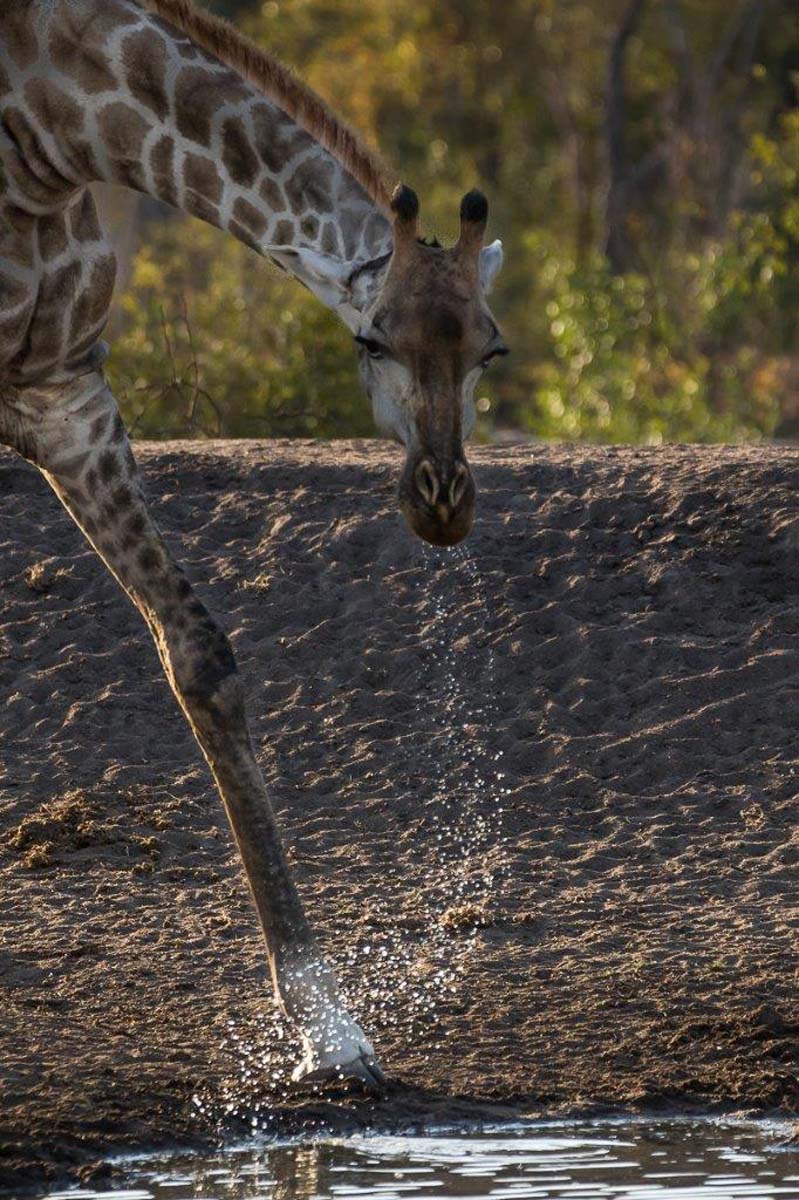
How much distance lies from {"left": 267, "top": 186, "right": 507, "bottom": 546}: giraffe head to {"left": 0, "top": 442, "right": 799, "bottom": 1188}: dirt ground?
60.8 inches

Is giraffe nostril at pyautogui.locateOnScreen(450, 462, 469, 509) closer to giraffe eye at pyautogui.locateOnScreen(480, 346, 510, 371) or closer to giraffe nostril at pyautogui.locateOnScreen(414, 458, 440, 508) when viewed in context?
giraffe nostril at pyautogui.locateOnScreen(414, 458, 440, 508)

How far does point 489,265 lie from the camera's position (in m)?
4.41

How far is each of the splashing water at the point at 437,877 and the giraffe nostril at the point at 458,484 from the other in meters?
1.59

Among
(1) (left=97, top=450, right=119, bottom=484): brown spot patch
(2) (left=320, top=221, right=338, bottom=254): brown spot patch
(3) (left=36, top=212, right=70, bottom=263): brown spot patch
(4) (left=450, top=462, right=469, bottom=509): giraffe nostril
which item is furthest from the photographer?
(1) (left=97, top=450, right=119, bottom=484): brown spot patch

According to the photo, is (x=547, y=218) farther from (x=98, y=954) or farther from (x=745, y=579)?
(x=98, y=954)

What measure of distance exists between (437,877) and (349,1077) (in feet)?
4.88

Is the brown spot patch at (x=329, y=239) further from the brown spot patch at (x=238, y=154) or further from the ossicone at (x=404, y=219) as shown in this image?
the ossicone at (x=404, y=219)

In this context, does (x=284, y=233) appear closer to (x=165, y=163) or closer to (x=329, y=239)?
(x=329, y=239)

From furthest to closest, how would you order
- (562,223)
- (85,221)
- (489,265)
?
1. (562,223)
2. (85,221)
3. (489,265)

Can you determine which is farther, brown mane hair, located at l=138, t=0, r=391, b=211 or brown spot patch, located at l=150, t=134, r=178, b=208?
brown spot patch, located at l=150, t=134, r=178, b=208

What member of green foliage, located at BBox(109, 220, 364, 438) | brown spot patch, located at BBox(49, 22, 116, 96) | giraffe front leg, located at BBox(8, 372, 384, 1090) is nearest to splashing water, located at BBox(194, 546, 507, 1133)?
giraffe front leg, located at BBox(8, 372, 384, 1090)

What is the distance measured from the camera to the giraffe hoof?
16.4 feet

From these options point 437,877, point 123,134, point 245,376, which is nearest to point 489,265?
point 123,134

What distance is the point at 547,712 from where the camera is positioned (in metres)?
7.35
